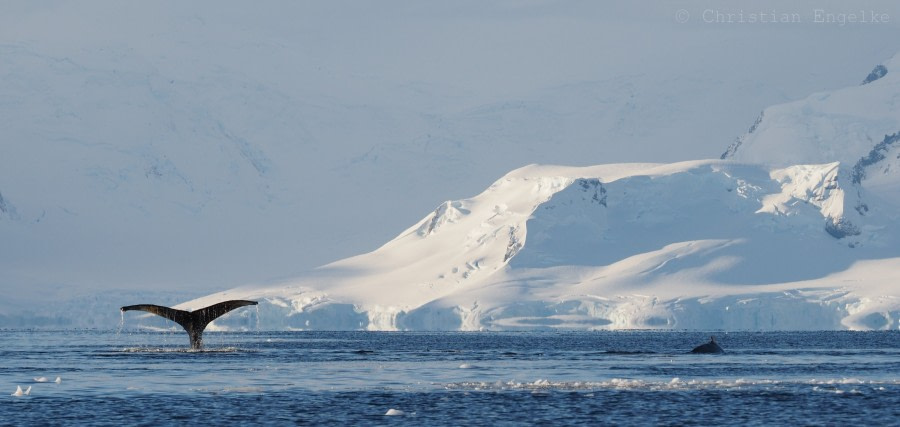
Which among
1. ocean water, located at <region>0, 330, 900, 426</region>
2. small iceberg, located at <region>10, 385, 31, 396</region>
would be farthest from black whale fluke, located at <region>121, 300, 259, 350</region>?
small iceberg, located at <region>10, 385, 31, 396</region>

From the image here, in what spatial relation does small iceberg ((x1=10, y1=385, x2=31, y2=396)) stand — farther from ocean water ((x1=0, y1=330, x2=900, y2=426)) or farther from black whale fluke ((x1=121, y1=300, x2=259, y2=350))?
black whale fluke ((x1=121, y1=300, x2=259, y2=350))

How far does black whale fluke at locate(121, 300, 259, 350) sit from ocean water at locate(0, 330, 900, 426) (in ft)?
9.02

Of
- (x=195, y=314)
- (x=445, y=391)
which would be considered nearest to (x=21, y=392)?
(x=445, y=391)

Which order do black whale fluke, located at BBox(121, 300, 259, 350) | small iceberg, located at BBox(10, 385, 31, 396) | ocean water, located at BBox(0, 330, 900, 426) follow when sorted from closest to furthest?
ocean water, located at BBox(0, 330, 900, 426) → small iceberg, located at BBox(10, 385, 31, 396) → black whale fluke, located at BBox(121, 300, 259, 350)

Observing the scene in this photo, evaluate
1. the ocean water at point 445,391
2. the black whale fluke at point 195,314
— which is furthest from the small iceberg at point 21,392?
the black whale fluke at point 195,314

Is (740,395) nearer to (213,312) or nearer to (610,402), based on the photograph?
(610,402)

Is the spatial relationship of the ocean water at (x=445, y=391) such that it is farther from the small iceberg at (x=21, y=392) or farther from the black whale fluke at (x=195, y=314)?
the black whale fluke at (x=195, y=314)

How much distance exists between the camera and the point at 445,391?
238ft

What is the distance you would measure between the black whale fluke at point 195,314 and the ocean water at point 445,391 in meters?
2.75

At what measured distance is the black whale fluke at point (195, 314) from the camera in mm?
103375

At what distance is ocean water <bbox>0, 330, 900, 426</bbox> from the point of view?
59.7 m

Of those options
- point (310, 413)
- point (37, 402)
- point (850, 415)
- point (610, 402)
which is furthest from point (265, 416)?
point (850, 415)

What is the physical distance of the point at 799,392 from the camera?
7212 cm

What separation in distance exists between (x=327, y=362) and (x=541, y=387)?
30.3m
